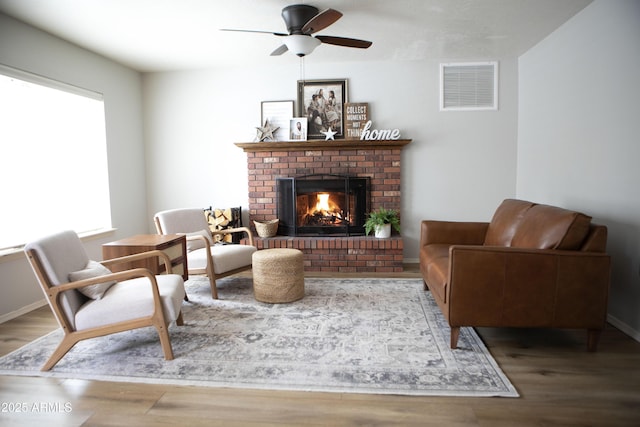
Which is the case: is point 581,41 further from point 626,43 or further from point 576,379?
point 576,379

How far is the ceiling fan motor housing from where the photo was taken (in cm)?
293

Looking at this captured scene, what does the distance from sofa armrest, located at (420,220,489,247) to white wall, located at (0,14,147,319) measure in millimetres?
3540

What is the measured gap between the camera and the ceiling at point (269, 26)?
304 cm

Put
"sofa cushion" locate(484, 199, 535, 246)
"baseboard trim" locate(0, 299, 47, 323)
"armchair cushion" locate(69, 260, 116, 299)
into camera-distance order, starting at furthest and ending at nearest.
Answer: "baseboard trim" locate(0, 299, 47, 323)
"sofa cushion" locate(484, 199, 535, 246)
"armchair cushion" locate(69, 260, 116, 299)

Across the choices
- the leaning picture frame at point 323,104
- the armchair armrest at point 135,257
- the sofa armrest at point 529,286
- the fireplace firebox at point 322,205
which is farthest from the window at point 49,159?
the sofa armrest at point 529,286

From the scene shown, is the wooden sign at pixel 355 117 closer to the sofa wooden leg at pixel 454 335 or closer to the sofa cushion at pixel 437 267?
the sofa cushion at pixel 437 267

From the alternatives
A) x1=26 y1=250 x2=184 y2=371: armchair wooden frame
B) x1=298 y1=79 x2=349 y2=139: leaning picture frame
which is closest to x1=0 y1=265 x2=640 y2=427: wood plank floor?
x1=26 y1=250 x2=184 y2=371: armchair wooden frame

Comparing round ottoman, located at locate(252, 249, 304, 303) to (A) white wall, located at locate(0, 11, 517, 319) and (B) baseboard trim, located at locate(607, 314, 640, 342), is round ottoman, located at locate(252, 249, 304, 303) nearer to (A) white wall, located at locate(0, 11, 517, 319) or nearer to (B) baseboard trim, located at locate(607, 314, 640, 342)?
(A) white wall, located at locate(0, 11, 517, 319)

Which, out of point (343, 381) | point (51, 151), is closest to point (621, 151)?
point (343, 381)

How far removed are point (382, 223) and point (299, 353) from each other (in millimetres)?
2421

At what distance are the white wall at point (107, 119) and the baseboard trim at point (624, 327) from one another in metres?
4.74

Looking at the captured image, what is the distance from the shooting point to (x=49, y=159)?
3674 millimetres

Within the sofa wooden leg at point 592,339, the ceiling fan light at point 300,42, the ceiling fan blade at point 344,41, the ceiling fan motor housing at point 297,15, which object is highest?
the ceiling fan motor housing at point 297,15

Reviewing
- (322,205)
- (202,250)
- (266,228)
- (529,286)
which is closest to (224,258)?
(202,250)
